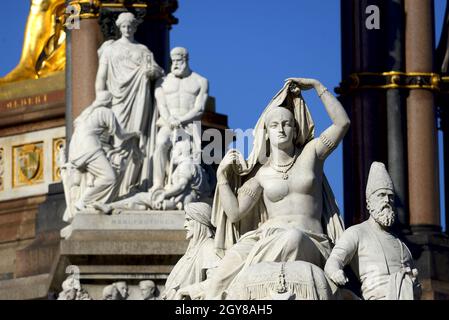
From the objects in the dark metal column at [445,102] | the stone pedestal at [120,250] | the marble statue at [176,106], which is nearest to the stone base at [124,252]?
the stone pedestal at [120,250]

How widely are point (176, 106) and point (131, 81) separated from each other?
A: 731 mm

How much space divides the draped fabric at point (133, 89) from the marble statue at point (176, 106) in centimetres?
23

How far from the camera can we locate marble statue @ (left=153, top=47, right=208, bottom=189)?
3494 centimetres

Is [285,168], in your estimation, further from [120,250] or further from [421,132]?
[421,132]

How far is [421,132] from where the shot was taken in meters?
38.9

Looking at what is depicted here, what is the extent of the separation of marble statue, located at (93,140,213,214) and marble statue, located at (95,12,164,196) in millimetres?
780

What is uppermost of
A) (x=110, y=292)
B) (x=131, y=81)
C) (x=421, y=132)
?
(x=131, y=81)

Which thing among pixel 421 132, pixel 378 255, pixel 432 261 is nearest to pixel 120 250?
pixel 432 261

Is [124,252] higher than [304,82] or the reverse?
the reverse

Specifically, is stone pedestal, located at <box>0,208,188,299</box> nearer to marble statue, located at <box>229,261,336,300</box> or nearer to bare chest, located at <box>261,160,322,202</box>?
bare chest, located at <box>261,160,322,202</box>

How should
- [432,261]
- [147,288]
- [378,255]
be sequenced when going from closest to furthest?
[378,255], [147,288], [432,261]

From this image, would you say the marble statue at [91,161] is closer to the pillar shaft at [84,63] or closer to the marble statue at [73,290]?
the marble statue at [73,290]

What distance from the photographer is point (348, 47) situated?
129ft

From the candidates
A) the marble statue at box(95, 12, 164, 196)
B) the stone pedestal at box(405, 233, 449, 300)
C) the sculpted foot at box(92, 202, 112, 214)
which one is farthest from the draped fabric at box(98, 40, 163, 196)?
the stone pedestal at box(405, 233, 449, 300)
